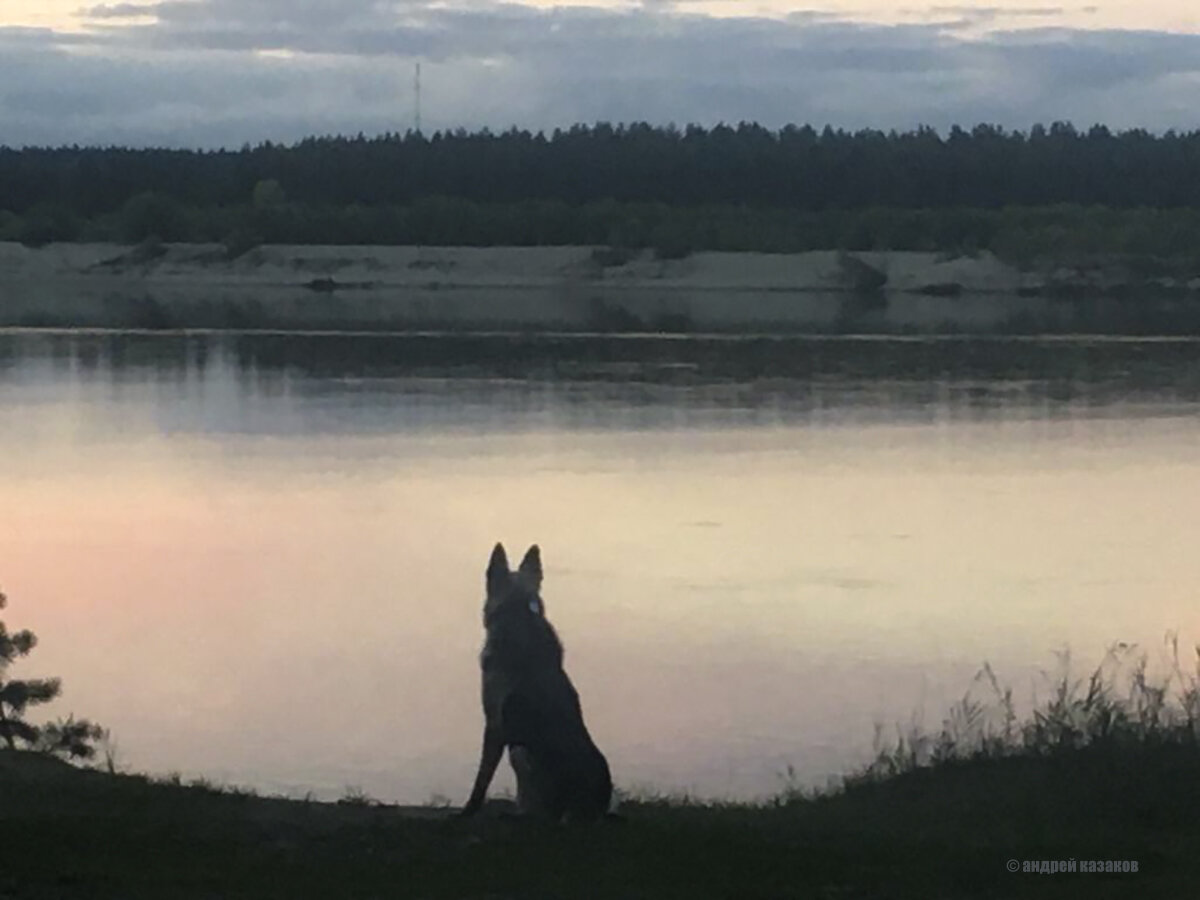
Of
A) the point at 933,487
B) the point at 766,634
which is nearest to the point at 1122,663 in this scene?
the point at 766,634

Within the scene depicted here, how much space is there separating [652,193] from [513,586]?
312ft

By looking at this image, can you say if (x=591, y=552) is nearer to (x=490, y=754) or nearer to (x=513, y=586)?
(x=513, y=586)

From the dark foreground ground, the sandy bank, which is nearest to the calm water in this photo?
the dark foreground ground

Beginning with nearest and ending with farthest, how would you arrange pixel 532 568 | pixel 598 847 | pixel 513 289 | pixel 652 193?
pixel 598 847, pixel 532 568, pixel 513 289, pixel 652 193

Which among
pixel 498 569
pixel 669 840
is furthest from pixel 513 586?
pixel 669 840

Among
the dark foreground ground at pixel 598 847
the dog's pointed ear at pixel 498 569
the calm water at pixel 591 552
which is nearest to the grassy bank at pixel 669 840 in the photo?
the dark foreground ground at pixel 598 847

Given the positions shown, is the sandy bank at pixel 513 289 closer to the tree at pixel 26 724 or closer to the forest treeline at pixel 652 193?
the forest treeline at pixel 652 193

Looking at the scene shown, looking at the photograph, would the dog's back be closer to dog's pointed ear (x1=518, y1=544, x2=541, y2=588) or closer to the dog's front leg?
the dog's front leg

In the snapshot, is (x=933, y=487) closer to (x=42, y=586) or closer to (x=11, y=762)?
(x=42, y=586)

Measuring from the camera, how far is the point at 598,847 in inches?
303

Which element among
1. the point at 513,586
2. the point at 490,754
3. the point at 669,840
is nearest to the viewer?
the point at 669,840

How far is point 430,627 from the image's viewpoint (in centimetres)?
1648

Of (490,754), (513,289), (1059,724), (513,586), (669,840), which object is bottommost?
(513,289)

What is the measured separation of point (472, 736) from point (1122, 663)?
4.69 metres
